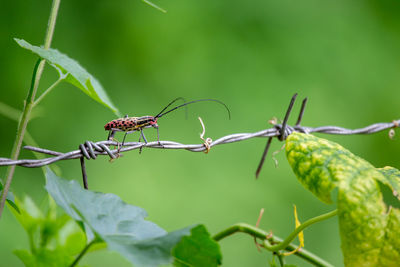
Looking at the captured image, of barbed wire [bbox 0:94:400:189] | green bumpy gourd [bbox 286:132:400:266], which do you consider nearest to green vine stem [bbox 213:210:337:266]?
green bumpy gourd [bbox 286:132:400:266]

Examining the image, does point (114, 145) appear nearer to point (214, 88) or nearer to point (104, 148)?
point (104, 148)

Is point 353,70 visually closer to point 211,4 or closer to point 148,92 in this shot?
point 211,4

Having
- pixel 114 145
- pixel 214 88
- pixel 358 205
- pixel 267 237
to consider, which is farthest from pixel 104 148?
pixel 214 88

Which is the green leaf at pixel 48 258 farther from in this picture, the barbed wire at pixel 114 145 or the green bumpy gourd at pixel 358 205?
the green bumpy gourd at pixel 358 205

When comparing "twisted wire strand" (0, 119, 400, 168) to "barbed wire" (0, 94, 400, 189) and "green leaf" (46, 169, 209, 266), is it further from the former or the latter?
"green leaf" (46, 169, 209, 266)

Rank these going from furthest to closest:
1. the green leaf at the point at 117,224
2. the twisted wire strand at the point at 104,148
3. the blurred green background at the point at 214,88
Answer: the blurred green background at the point at 214,88 → the twisted wire strand at the point at 104,148 → the green leaf at the point at 117,224

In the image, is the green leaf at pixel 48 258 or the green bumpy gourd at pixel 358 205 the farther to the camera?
the green leaf at pixel 48 258

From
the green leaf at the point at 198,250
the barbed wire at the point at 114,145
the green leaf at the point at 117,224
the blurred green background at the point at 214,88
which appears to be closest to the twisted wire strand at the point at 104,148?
the barbed wire at the point at 114,145
